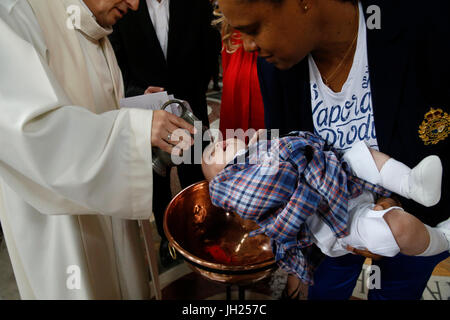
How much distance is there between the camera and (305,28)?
113cm

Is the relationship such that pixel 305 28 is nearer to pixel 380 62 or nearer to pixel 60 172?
pixel 380 62

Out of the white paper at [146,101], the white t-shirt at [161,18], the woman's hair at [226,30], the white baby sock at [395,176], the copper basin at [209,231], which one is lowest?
the copper basin at [209,231]

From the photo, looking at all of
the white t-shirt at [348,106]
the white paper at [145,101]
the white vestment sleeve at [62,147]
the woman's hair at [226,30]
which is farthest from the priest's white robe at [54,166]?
the white t-shirt at [348,106]

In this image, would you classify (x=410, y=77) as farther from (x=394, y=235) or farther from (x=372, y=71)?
(x=394, y=235)

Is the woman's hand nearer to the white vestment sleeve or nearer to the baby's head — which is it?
the baby's head

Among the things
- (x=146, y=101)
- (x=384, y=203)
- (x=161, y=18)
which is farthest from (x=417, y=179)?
(x=161, y=18)

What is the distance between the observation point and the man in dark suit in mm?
2359

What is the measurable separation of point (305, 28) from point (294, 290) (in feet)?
5.94

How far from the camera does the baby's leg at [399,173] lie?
106 cm

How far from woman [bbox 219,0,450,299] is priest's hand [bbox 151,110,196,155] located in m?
0.42

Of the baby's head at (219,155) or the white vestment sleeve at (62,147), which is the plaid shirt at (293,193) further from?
the white vestment sleeve at (62,147)

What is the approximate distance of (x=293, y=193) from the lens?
1.17 metres

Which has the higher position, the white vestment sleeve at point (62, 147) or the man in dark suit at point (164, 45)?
the man in dark suit at point (164, 45)

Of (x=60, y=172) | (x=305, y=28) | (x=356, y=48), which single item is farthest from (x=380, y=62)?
(x=60, y=172)
